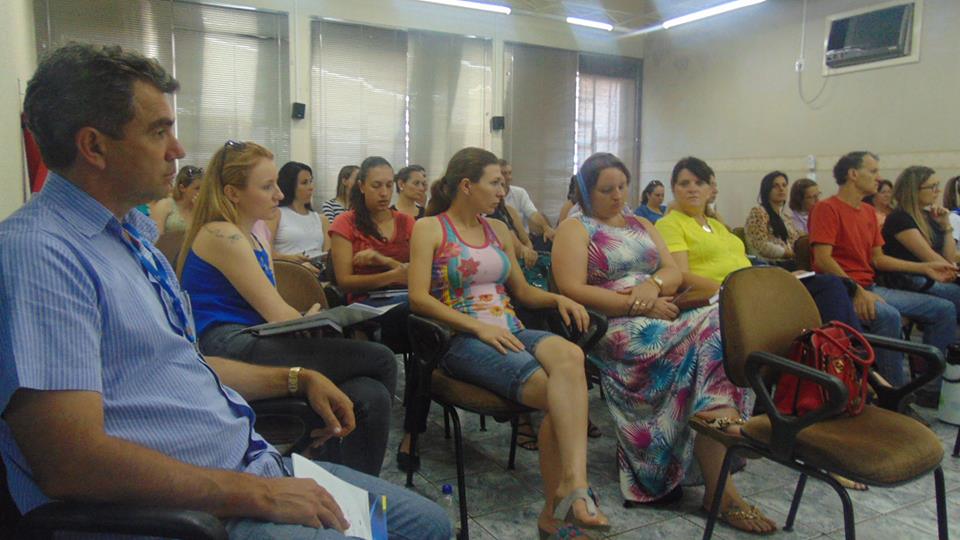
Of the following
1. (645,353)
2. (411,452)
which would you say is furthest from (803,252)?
(411,452)

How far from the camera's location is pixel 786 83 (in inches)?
254

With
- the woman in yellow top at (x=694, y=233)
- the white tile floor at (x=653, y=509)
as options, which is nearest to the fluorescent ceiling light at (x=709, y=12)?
the woman in yellow top at (x=694, y=233)

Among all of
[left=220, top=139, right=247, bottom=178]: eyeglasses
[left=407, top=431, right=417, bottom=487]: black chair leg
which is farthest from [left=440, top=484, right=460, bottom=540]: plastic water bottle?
[left=220, top=139, right=247, bottom=178]: eyeglasses

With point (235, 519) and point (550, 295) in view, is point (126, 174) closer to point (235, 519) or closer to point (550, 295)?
point (235, 519)

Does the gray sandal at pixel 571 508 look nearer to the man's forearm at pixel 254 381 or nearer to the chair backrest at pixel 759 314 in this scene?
the chair backrest at pixel 759 314

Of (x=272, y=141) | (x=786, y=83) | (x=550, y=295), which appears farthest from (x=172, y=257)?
(x=786, y=83)

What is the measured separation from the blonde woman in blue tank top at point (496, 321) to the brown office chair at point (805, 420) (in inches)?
15.4

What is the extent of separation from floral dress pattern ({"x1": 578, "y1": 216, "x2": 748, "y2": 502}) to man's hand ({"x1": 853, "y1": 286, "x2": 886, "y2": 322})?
48.7 inches

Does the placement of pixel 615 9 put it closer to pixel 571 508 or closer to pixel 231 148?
pixel 231 148

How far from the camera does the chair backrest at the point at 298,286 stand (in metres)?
2.32

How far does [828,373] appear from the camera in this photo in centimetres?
178

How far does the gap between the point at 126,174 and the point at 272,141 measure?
545 cm

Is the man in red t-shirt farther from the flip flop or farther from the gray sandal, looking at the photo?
the gray sandal

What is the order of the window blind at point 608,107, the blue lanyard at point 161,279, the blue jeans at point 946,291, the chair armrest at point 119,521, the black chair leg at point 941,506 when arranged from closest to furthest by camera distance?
1. the chair armrest at point 119,521
2. the blue lanyard at point 161,279
3. the black chair leg at point 941,506
4. the blue jeans at point 946,291
5. the window blind at point 608,107
